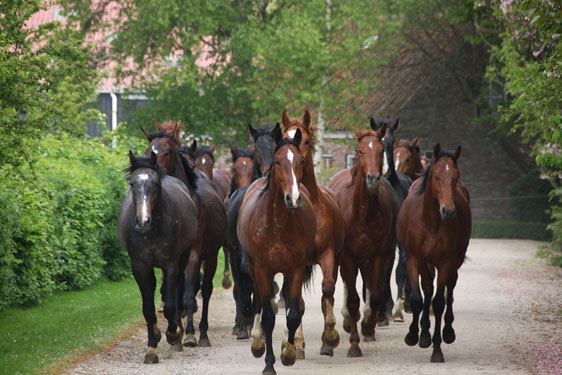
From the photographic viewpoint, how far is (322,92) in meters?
32.5

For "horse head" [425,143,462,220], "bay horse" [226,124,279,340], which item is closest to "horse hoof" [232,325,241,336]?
"bay horse" [226,124,279,340]

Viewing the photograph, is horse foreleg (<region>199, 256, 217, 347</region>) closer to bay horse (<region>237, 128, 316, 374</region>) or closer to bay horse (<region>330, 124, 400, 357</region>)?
bay horse (<region>330, 124, 400, 357</region>)

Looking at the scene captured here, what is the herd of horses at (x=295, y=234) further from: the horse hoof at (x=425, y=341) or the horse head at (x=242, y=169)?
the horse head at (x=242, y=169)

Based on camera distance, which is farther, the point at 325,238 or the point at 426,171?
the point at 426,171

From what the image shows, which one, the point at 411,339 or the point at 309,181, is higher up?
the point at 309,181

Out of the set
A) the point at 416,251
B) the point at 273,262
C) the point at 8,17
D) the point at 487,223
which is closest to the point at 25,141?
the point at 8,17

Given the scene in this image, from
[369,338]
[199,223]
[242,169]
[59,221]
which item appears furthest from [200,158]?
[369,338]

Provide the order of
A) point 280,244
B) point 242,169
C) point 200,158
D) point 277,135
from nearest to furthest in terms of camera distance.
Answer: point 280,244
point 277,135
point 242,169
point 200,158

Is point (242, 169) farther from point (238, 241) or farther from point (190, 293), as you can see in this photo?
point (190, 293)

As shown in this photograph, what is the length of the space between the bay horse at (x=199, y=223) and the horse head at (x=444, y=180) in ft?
10.5

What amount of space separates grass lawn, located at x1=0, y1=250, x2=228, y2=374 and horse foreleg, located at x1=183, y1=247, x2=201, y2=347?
2.96 ft

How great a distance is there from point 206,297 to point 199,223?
100 cm

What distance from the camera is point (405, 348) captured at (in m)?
11.1

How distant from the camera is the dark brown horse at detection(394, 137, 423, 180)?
49.9 ft
